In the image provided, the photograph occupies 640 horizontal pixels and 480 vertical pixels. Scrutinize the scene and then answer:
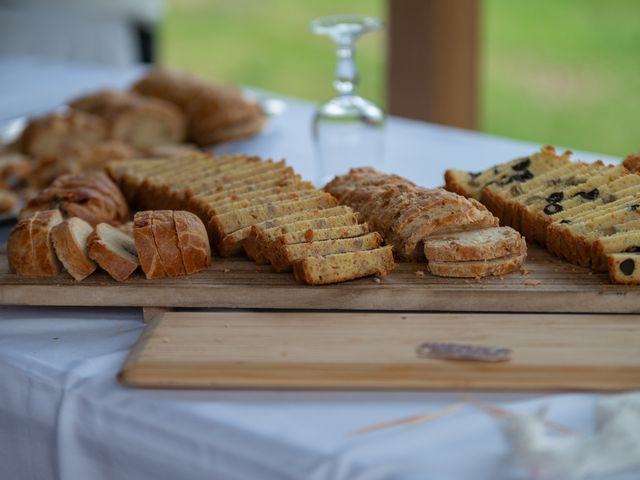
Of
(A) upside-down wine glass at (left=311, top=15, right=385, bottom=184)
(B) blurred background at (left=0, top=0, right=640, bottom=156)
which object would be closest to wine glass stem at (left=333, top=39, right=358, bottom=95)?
(A) upside-down wine glass at (left=311, top=15, right=385, bottom=184)

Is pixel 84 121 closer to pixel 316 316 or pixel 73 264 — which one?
pixel 73 264

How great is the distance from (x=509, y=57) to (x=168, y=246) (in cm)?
890

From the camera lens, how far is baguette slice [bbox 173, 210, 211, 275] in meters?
2.29

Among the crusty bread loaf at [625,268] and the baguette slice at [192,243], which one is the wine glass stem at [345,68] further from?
the crusty bread loaf at [625,268]

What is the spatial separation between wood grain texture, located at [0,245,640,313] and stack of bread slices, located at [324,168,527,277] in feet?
0.11

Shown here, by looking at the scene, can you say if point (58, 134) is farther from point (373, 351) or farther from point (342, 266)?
point (373, 351)

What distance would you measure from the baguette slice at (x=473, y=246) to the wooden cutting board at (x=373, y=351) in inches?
8.1

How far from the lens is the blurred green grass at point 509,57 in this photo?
31.1 feet

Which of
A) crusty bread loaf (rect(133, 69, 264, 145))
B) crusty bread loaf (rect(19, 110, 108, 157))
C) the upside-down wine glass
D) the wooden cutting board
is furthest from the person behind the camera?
crusty bread loaf (rect(133, 69, 264, 145))

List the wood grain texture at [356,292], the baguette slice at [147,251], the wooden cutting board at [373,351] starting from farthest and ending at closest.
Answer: the baguette slice at [147,251] → the wood grain texture at [356,292] → the wooden cutting board at [373,351]

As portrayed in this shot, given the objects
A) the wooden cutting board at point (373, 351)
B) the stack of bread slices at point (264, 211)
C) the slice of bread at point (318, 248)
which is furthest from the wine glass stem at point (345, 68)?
the wooden cutting board at point (373, 351)

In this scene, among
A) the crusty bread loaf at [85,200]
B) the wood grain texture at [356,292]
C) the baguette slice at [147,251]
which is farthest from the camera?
the crusty bread loaf at [85,200]

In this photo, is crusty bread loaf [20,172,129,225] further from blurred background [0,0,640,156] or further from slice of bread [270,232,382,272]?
blurred background [0,0,640,156]

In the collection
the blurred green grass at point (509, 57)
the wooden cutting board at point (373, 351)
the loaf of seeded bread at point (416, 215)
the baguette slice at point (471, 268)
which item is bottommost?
the blurred green grass at point (509, 57)
